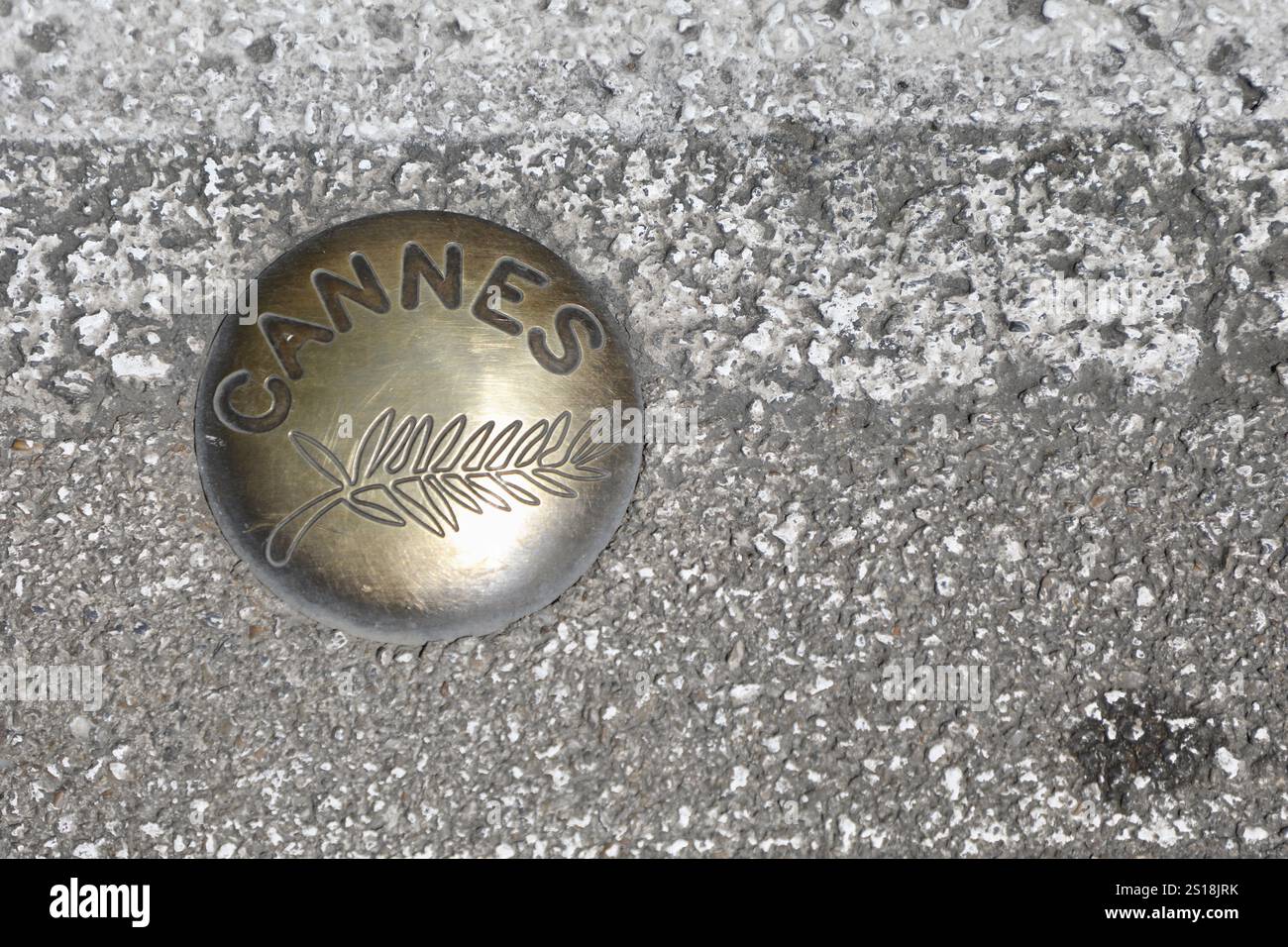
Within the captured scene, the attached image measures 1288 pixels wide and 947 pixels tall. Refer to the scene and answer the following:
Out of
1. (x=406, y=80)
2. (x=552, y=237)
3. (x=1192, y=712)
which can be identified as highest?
(x=406, y=80)

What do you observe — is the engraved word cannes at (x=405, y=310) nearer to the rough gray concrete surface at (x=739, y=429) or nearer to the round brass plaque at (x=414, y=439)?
the round brass plaque at (x=414, y=439)

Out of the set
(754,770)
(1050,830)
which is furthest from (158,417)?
(1050,830)

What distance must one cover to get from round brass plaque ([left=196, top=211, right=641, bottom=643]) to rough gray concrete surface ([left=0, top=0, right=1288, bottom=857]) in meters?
0.09

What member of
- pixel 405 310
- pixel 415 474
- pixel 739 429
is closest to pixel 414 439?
pixel 415 474

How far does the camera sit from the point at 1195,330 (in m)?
1.76

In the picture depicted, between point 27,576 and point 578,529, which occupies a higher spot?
point 578,529

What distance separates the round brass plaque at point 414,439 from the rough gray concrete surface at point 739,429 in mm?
87

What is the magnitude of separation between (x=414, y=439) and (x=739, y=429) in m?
0.56

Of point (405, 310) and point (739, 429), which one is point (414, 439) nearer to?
point (405, 310)

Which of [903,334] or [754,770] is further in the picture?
[903,334]

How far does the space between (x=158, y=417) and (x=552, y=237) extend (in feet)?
2.47

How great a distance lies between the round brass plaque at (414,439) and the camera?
1.56 metres

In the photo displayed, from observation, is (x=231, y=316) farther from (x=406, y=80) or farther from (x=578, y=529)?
(x=578, y=529)

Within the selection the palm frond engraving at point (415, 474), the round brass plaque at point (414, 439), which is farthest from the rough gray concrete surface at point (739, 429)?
the palm frond engraving at point (415, 474)
